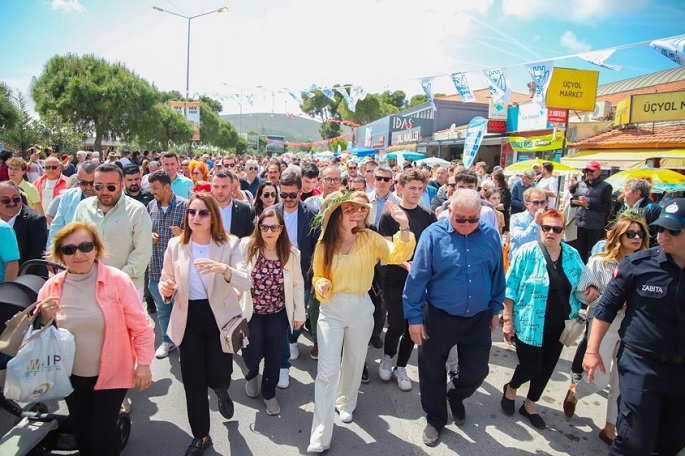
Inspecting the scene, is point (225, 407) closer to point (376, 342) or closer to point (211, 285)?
point (211, 285)

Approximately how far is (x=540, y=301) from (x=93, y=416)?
3419mm

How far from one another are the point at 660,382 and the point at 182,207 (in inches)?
176

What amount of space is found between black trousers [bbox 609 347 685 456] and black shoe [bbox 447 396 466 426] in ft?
3.85

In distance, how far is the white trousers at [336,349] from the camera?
3041 mm

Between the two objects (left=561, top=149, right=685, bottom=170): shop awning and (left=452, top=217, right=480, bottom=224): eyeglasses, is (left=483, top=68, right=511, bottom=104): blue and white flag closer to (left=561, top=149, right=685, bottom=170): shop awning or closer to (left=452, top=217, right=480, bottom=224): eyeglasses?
(left=561, top=149, right=685, bottom=170): shop awning

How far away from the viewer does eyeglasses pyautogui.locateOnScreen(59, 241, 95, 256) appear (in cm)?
242

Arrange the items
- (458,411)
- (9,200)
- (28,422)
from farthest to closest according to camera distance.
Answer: (9,200)
(458,411)
(28,422)

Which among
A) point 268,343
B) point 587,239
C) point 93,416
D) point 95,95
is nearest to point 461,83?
point 587,239

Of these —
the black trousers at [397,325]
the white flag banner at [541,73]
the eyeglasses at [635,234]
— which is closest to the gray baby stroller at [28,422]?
the black trousers at [397,325]

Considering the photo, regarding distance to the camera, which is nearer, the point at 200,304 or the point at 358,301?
the point at 200,304

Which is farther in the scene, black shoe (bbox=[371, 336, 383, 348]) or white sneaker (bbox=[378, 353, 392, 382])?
black shoe (bbox=[371, 336, 383, 348])

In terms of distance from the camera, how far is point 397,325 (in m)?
4.11

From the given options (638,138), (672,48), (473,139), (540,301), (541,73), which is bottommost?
(540,301)

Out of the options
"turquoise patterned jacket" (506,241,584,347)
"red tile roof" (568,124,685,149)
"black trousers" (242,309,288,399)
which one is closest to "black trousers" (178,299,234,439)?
"black trousers" (242,309,288,399)
